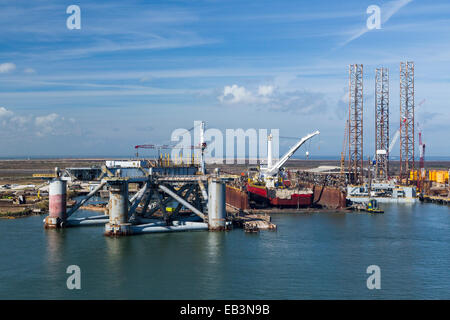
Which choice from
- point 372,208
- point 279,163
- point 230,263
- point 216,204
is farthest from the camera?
point 279,163

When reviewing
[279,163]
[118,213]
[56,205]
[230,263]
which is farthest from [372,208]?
[56,205]

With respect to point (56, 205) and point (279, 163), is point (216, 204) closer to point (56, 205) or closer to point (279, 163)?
point (56, 205)

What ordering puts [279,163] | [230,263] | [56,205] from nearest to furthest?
1. [230,263]
2. [56,205]
3. [279,163]

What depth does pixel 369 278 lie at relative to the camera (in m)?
34.1

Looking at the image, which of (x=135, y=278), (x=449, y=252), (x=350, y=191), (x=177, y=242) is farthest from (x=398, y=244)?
(x=350, y=191)

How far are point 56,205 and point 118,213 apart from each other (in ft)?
29.7

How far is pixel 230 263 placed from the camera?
126ft

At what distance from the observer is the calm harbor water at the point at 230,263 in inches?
1246

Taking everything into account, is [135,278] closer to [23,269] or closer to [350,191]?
[23,269]

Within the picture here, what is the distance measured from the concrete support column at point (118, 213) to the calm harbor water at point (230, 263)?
52.1 inches

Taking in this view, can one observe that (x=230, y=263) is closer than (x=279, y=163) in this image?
Yes

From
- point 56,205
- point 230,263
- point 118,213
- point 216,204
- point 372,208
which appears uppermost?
point 216,204

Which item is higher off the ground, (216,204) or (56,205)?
(216,204)
